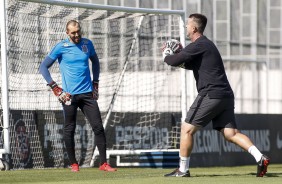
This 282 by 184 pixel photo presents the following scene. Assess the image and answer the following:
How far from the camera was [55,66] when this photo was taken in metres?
15.5

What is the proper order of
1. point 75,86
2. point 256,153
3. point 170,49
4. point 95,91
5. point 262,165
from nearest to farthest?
point 262,165, point 256,153, point 170,49, point 75,86, point 95,91

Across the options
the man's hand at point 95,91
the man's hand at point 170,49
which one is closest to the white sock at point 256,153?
the man's hand at point 170,49

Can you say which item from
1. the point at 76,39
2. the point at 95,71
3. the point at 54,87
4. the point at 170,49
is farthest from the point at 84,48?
the point at 170,49

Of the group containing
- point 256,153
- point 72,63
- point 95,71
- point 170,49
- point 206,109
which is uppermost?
point 170,49

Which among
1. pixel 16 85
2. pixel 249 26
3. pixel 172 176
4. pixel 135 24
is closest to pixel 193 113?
pixel 172 176

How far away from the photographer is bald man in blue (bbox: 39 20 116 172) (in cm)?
1288

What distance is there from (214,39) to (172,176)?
40.0 feet

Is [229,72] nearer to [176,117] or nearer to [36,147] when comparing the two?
[176,117]

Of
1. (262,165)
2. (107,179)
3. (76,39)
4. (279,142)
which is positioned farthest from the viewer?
(279,142)

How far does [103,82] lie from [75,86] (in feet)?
12.9

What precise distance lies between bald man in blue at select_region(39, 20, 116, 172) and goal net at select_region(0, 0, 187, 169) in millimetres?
1254

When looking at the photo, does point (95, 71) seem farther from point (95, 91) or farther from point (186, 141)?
point (186, 141)

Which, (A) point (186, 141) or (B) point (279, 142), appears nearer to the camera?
(A) point (186, 141)

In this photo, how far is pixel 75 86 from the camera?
12.9 metres
